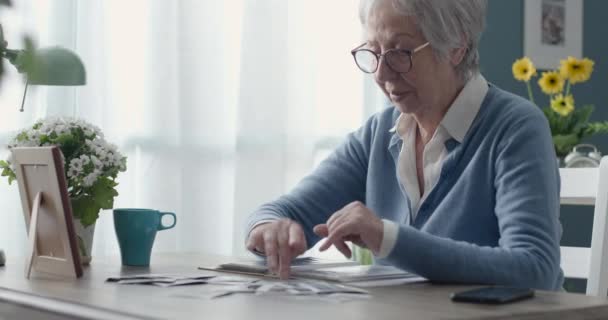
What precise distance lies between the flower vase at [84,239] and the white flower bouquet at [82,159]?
0.04 ft

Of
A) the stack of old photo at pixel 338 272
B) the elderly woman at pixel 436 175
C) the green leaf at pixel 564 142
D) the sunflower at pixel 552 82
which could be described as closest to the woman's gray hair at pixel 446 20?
the elderly woman at pixel 436 175

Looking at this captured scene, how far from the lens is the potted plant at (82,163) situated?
1.77 m

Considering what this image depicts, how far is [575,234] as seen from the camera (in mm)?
4758

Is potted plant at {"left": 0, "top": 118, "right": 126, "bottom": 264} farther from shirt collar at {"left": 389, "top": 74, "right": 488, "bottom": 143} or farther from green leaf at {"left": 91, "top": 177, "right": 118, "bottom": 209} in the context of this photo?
shirt collar at {"left": 389, "top": 74, "right": 488, "bottom": 143}

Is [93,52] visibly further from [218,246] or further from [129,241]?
[129,241]

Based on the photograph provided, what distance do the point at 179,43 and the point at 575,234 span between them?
231 centimetres

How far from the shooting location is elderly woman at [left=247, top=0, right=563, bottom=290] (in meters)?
1.50

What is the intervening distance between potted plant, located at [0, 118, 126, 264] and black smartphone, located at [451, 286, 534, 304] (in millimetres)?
782

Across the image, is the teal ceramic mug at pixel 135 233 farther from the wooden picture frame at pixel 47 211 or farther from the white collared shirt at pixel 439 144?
the white collared shirt at pixel 439 144

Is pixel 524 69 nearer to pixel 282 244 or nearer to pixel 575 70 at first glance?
pixel 575 70

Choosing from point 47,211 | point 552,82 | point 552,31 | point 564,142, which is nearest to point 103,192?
point 47,211

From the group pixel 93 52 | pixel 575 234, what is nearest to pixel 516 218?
pixel 93 52

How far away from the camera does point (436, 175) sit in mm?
1868

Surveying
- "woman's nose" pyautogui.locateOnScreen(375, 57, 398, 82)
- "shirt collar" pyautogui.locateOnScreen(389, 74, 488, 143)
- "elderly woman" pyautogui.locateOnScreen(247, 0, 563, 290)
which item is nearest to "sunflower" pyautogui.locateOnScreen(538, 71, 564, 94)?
"elderly woman" pyautogui.locateOnScreen(247, 0, 563, 290)
